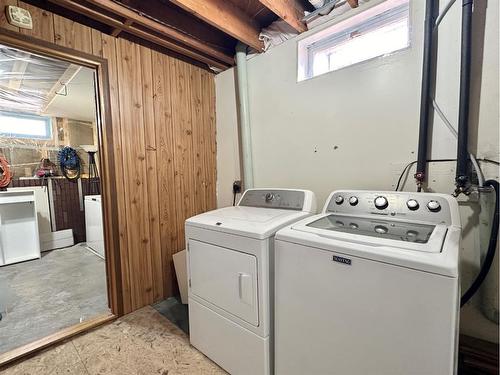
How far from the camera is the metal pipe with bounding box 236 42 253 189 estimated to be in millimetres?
2137

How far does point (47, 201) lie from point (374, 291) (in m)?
4.54

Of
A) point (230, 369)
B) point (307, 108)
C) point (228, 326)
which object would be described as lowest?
point (230, 369)

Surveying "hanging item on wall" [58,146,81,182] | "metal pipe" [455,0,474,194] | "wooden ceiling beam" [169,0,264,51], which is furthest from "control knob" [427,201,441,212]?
"hanging item on wall" [58,146,81,182]

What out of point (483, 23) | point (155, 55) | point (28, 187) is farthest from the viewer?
point (28, 187)

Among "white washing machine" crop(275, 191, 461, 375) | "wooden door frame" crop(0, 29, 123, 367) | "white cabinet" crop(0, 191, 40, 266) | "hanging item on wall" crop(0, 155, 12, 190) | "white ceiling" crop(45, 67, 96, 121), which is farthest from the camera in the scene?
"white cabinet" crop(0, 191, 40, 266)

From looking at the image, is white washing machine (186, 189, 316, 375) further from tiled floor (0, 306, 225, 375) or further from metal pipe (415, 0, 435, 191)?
metal pipe (415, 0, 435, 191)

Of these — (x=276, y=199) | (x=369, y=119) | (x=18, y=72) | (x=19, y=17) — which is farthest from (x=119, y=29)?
(x=369, y=119)

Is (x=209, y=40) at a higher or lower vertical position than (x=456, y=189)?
higher

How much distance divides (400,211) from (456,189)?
0.30 metres

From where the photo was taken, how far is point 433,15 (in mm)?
1294

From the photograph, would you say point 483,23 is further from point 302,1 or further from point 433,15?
point 302,1

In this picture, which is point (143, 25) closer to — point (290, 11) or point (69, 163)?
point (290, 11)

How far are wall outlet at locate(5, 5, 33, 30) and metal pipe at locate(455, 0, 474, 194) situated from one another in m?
2.38

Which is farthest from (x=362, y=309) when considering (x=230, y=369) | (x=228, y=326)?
(x=230, y=369)
